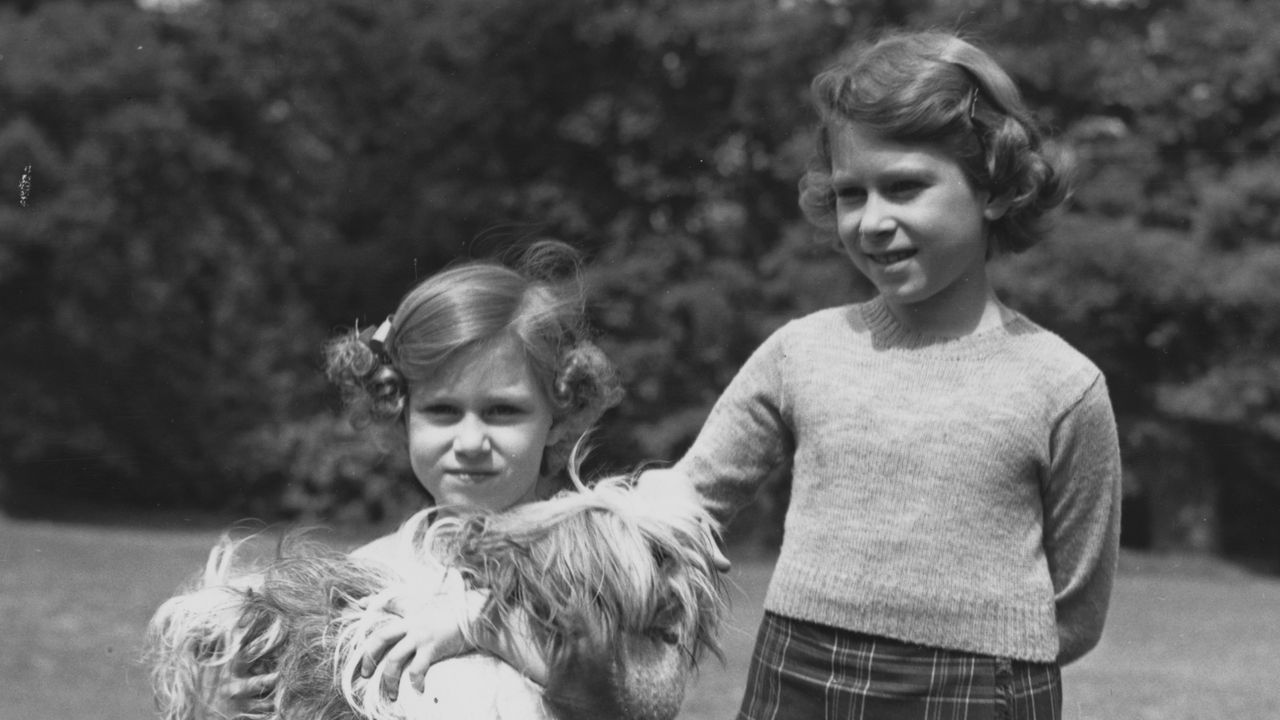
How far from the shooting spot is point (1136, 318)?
16156mm

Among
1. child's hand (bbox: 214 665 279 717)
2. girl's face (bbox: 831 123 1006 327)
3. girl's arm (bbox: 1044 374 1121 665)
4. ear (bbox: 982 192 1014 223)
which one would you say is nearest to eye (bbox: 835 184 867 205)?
girl's face (bbox: 831 123 1006 327)

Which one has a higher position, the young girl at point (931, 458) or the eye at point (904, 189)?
the eye at point (904, 189)

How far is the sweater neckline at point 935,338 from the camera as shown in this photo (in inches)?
96.2

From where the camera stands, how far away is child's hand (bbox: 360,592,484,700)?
→ 6.01 feet

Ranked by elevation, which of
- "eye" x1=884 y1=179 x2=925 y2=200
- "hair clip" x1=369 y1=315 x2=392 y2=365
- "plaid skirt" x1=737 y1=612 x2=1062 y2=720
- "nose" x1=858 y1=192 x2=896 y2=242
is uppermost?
"eye" x1=884 y1=179 x2=925 y2=200

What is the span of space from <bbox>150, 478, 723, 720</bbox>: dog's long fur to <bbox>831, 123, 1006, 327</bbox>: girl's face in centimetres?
65

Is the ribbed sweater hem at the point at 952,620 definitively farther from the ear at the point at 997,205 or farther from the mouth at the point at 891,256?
the ear at the point at 997,205

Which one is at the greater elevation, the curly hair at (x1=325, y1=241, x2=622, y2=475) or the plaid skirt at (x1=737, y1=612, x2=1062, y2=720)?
the curly hair at (x1=325, y1=241, x2=622, y2=475)

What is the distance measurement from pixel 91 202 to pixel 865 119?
15271mm

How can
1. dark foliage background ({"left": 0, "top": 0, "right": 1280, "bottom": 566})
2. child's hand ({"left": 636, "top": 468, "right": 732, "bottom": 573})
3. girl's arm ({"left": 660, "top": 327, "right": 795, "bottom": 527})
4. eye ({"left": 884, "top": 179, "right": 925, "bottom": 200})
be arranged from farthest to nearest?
dark foliage background ({"left": 0, "top": 0, "right": 1280, "bottom": 566}), girl's arm ({"left": 660, "top": 327, "right": 795, "bottom": 527}), eye ({"left": 884, "top": 179, "right": 925, "bottom": 200}), child's hand ({"left": 636, "top": 468, "right": 732, "bottom": 573})

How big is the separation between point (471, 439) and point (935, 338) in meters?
0.79

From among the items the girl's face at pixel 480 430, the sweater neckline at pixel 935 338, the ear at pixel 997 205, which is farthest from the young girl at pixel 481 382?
the ear at pixel 997 205

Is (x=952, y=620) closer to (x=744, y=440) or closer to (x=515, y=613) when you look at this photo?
(x=744, y=440)

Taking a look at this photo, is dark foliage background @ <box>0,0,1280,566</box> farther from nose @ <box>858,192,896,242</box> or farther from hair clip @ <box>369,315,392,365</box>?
nose @ <box>858,192,896,242</box>
